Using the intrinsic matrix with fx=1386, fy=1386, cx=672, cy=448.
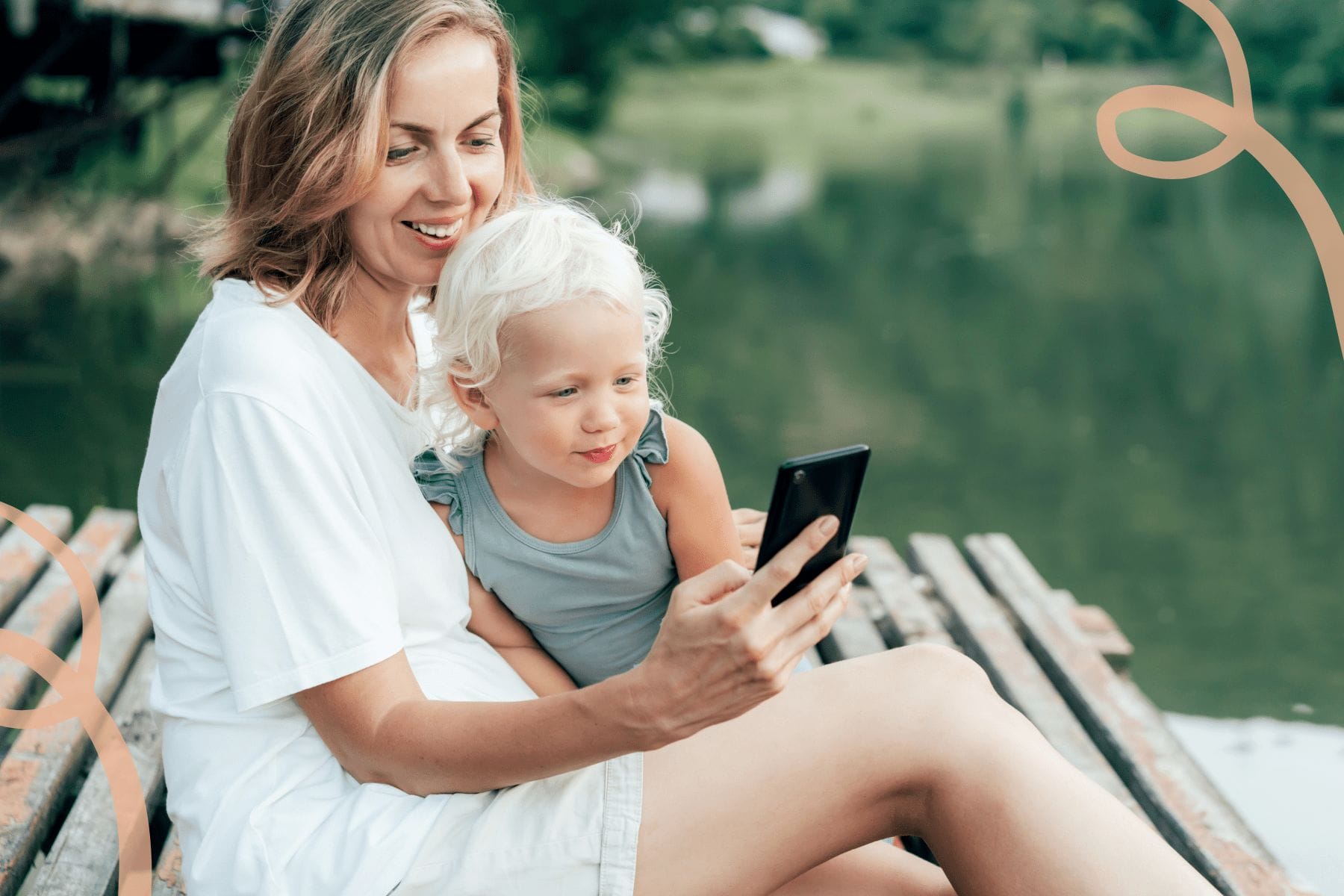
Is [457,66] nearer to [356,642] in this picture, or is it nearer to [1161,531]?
[356,642]

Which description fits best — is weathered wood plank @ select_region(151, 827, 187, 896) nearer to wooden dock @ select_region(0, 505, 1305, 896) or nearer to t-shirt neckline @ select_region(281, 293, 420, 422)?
wooden dock @ select_region(0, 505, 1305, 896)

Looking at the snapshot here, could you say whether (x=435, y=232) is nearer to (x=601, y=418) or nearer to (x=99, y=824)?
(x=601, y=418)

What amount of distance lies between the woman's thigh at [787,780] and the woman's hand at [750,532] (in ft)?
1.23

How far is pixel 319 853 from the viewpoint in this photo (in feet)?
3.91

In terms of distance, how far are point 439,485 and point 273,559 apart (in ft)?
0.90

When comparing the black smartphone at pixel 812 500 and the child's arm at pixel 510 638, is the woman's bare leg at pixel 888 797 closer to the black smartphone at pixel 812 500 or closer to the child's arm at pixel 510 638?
the black smartphone at pixel 812 500

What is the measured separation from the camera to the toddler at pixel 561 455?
4.41 ft

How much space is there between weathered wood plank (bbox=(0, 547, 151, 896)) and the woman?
0.42 meters

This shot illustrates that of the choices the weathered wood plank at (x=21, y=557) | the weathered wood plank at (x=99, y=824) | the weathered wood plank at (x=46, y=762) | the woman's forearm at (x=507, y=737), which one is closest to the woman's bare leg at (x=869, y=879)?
the woman's forearm at (x=507, y=737)

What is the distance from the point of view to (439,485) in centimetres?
144

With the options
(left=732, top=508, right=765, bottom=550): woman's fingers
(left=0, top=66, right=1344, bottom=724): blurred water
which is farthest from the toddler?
(left=0, top=66, right=1344, bottom=724): blurred water

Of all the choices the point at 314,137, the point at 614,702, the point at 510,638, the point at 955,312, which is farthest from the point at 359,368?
the point at 955,312

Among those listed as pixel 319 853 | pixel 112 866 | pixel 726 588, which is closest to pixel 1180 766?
pixel 726 588

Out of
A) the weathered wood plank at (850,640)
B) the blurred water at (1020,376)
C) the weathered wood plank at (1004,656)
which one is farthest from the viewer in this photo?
the blurred water at (1020,376)
